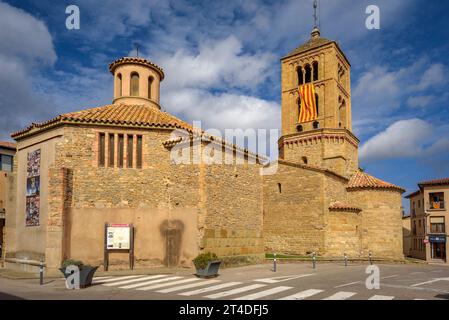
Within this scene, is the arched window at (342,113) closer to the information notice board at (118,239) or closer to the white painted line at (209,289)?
the information notice board at (118,239)

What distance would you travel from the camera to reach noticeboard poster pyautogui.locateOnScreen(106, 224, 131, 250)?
1677 centimetres

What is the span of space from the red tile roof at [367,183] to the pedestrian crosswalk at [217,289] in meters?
18.3

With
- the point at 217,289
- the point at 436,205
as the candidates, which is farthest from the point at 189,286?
the point at 436,205

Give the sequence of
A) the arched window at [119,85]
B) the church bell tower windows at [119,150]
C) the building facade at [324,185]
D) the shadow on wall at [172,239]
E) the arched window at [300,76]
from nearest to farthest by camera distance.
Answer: the shadow on wall at [172,239] < the church bell tower windows at [119,150] < the arched window at [119,85] < the building facade at [324,185] < the arched window at [300,76]

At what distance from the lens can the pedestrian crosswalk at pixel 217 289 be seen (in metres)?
10.7

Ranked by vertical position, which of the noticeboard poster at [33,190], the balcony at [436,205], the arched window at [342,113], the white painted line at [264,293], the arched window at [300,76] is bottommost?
the white painted line at [264,293]

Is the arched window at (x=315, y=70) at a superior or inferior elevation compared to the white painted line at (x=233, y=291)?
superior

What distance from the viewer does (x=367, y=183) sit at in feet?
95.9

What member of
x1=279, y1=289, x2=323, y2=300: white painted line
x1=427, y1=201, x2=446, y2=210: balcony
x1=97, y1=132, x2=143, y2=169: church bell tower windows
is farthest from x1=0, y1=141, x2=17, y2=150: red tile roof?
x1=427, y1=201, x2=446, y2=210: balcony

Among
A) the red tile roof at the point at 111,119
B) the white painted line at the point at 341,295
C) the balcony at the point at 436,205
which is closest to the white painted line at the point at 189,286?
the white painted line at the point at 341,295

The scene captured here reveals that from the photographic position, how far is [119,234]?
55.4 ft

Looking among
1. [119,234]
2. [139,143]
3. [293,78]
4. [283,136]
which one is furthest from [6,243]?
[293,78]

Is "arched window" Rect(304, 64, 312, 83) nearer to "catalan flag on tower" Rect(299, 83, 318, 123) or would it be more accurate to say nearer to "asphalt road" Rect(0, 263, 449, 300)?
"catalan flag on tower" Rect(299, 83, 318, 123)
